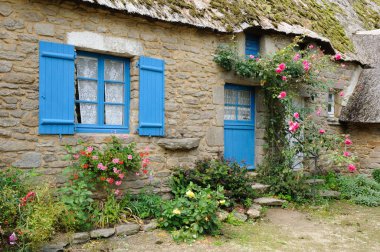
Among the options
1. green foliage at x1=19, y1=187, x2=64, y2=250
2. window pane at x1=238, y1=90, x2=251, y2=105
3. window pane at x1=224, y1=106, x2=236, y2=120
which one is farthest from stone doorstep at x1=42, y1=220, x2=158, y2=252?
window pane at x1=238, y1=90, x2=251, y2=105

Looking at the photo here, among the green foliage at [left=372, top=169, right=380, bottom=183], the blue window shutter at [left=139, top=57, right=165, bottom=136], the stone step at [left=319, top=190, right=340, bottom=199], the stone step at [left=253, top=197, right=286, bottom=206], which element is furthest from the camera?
the green foliage at [left=372, top=169, right=380, bottom=183]

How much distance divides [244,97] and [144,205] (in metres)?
3.30

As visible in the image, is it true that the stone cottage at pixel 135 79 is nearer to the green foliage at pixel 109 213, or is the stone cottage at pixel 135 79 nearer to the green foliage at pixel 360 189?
the green foliage at pixel 109 213

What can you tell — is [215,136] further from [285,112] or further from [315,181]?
[315,181]

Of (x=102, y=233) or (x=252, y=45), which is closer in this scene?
(x=102, y=233)

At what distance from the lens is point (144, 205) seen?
5.48 meters

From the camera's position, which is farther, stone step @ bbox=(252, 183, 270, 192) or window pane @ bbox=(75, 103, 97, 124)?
stone step @ bbox=(252, 183, 270, 192)

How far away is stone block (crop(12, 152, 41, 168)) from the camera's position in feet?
15.6

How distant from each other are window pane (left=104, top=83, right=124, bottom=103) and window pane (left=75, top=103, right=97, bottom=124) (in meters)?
0.26

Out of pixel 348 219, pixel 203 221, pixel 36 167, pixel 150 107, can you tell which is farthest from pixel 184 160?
pixel 348 219

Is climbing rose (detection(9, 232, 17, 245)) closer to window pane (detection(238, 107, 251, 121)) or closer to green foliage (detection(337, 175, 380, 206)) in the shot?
window pane (detection(238, 107, 251, 121))

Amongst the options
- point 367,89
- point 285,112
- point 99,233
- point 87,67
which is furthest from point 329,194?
point 87,67

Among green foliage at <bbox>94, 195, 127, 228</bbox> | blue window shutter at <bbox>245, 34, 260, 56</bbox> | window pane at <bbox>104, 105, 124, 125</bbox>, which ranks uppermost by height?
blue window shutter at <bbox>245, 34, 260, 56</bbox>

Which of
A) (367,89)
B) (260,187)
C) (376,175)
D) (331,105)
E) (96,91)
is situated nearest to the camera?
(96,91)
